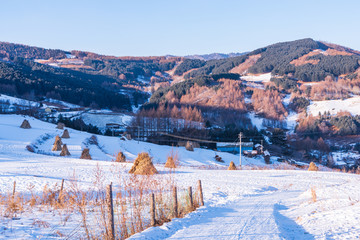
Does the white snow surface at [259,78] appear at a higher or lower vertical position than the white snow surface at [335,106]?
higher

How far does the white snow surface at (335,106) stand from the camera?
11727 cm

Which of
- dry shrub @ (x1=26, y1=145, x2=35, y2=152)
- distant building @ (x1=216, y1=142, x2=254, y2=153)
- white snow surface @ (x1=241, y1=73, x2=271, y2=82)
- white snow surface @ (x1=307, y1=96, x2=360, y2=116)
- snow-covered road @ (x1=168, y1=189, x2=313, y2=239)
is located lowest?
distant building @ (x1=216, y1=142, x2=254, y2=153)

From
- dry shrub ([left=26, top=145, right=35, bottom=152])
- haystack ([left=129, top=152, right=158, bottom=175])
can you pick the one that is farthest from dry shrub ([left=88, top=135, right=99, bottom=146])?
haystack ([left=129, top=152, right=158, bottom=175])

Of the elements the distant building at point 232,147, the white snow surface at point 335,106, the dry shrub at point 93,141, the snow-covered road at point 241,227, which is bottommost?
the distant building at point 232,147

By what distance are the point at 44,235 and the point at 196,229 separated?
11.0ft

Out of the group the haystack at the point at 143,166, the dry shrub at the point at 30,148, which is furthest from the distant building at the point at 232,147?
the haystack at the point at 143,166

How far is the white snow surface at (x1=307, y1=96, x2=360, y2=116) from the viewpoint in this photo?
117269 millimetres

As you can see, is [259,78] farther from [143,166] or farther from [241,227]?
[241,227]

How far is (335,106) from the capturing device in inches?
4865

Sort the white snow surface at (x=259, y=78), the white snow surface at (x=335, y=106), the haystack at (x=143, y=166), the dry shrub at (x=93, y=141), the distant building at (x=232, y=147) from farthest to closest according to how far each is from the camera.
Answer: the white snow surface at (x=259, y=78)
the white snow surface at (x=335, y=106)
the distant building at (x=232, y=147)
the dry shrub at (x=93, y=141)
the haystack at (x=143, y=166)

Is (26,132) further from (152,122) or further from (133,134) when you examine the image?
(152,122)

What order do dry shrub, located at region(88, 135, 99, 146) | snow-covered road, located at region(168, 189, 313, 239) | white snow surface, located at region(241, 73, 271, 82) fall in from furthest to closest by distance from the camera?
1. white snow surface, located at region(241, 73, 271, 82)
2. dry shrub, located at region(88, 135, 99, 146)
3. snow-covered road, located at region(168, 189, 313, 239)

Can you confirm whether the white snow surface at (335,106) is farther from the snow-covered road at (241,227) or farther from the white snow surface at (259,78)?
the snow-covered road at (241,227)

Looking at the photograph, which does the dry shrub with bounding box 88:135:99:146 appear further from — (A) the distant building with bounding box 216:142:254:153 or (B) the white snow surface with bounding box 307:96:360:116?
(B) the white snow surface with bounding box 307:96:360:116
